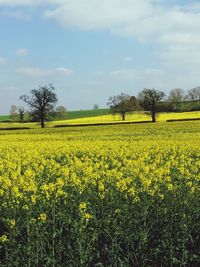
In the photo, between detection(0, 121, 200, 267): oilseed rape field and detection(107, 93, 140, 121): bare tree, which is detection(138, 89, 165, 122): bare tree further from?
detection(0, 121, 200, 267): oilseed rape field

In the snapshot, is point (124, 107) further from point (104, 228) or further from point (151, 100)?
point (104, 228)

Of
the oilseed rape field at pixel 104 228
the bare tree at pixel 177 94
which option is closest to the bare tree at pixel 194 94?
the bare tree at pixel 177 94

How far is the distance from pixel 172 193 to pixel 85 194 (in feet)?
5.71

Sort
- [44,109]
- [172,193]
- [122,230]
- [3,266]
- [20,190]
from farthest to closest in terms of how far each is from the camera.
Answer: [44,109], [20,190], [172,193], [122,230], [3,266]

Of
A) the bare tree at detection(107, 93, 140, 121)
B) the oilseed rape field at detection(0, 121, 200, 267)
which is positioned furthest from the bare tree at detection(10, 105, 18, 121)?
the oilseed rape field at detection(0, 121, 200, 267)

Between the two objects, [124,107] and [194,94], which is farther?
[194,94]

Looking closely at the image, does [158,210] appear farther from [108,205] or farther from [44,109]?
[44,109]

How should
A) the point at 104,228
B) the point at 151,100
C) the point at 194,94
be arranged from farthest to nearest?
the point at 194,94
the point at 151,100
the point at 104,228

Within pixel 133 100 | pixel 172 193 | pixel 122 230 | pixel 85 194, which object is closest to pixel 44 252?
pixel 122 230

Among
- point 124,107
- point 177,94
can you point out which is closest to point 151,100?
point 124,107

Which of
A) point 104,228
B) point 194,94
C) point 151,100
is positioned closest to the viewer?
point 104,228

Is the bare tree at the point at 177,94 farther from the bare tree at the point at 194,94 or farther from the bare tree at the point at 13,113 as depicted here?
the bare tree at the point at 13,113

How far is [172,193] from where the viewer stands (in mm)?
8617

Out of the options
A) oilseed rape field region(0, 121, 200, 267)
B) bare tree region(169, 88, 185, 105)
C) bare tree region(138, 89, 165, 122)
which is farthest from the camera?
bare tree region(169, 88, 185, 105)
